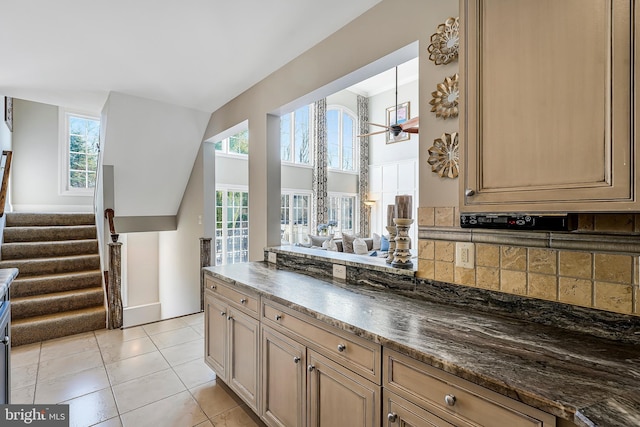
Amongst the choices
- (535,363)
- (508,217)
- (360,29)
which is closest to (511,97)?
(508,217)

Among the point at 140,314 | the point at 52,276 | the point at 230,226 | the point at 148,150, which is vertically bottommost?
the point at 140,314

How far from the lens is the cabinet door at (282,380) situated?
61.2 inches

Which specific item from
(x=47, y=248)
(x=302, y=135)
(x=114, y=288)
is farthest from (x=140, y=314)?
(x=302, y=135)

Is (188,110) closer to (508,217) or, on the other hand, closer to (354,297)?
(354,297)

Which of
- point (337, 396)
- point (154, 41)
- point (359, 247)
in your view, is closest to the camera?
point (337, 396)

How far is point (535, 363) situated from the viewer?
932 mm

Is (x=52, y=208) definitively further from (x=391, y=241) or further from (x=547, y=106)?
(x=547, y=106)

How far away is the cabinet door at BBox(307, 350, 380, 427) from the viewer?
3.98 ft

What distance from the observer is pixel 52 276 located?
388cm

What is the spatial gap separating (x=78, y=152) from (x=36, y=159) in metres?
0.63

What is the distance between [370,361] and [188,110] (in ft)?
12.6

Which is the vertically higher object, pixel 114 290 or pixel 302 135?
pixel 302 135

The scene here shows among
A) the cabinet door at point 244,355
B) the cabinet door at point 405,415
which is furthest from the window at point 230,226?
the cabinet door at point 405,415

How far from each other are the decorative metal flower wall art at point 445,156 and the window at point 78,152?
6198 millimetres
